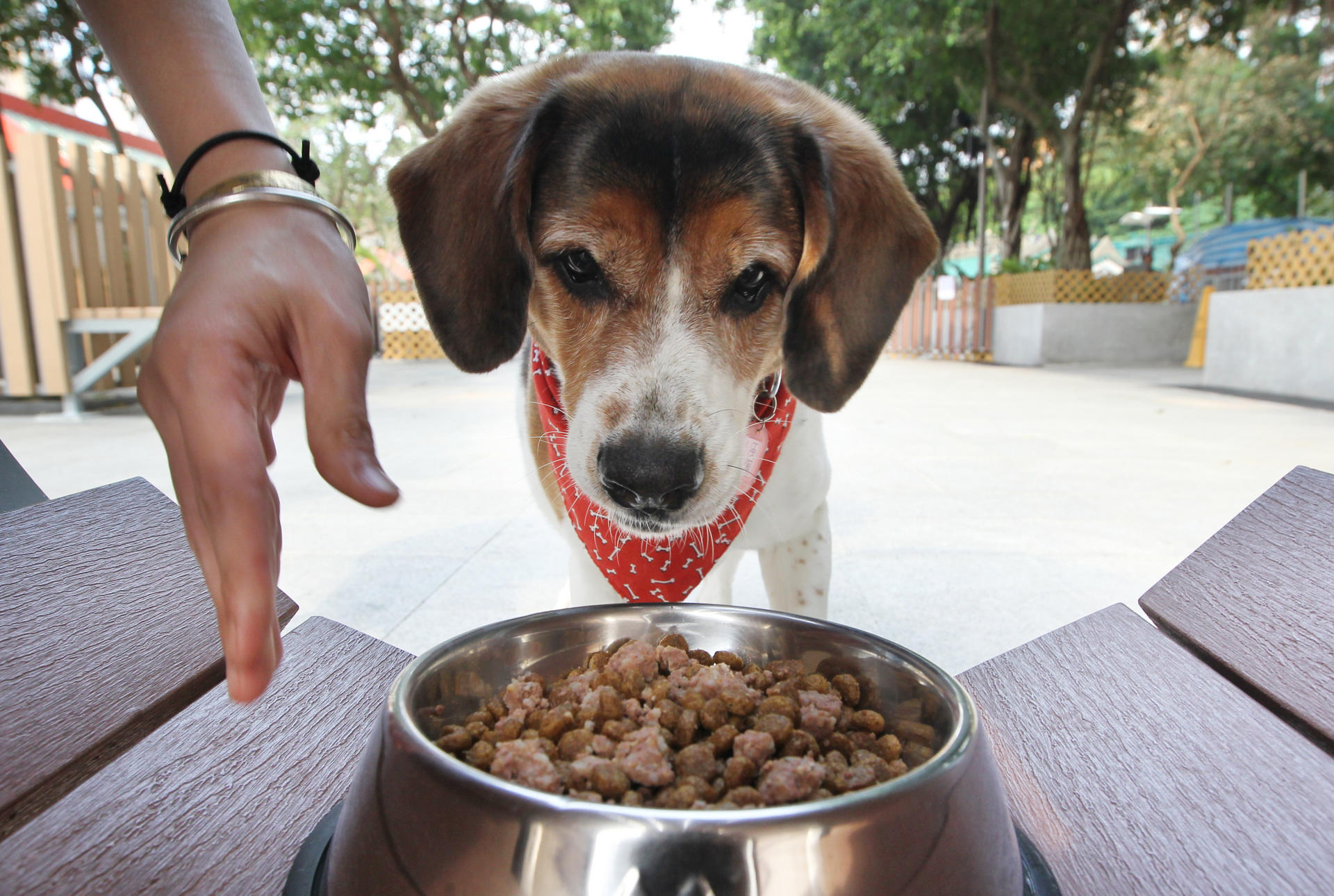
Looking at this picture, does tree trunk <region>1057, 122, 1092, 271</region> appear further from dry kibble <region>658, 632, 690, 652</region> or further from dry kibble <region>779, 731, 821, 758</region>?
dry kibble <region>779, 731, 821, 758</region>

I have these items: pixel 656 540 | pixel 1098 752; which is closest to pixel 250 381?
pixel 1098 752

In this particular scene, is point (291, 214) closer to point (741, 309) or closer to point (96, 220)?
point (741, 309)

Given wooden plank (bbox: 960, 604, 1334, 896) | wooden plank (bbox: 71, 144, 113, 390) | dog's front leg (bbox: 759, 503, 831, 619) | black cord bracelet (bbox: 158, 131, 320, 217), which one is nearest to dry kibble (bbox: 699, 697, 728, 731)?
wooden plank (bbox: 960, 604, 1334, 896)

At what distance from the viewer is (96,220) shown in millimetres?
9805

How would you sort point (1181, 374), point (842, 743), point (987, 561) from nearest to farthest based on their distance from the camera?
point (842, 743) < point (987, 561) < point (1181, 374)

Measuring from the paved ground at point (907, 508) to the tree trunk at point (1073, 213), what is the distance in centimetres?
873

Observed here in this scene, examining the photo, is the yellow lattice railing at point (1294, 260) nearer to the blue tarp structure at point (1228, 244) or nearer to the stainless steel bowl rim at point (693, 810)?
the blue tarp structure at point (1228, 244)

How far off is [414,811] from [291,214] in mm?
698

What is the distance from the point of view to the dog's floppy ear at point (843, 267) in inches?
93.4

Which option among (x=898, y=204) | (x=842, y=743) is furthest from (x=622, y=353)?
(x=842, y=743)

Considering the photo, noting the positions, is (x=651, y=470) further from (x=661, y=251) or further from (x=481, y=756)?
(x=481, y=756)

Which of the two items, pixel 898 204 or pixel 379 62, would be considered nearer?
pixel 898 204

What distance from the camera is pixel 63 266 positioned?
30.3 ft

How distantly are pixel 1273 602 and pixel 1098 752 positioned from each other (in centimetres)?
40
